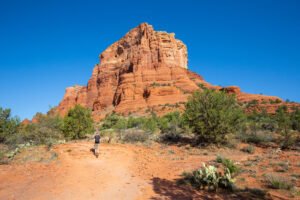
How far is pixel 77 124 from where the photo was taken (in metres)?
19.4

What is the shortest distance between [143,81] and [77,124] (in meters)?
41.7

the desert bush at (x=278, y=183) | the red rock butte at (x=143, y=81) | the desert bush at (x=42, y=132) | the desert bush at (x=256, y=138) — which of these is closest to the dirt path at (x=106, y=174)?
the desert bush at (x=278, y=183)

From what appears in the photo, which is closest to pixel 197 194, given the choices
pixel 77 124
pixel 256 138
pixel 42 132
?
pixel 256 138

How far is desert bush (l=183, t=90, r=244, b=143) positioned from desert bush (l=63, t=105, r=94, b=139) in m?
9.58

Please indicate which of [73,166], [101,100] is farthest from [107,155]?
[101,100]

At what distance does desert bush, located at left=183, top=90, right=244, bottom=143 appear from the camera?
15.0m

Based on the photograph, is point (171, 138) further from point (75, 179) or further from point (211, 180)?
point (75, 179)

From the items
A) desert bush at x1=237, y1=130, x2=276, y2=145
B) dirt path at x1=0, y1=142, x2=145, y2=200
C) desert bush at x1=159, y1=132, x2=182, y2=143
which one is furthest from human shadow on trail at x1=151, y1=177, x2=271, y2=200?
desert bush at x1=237, y1=130, x2=276, y2=145

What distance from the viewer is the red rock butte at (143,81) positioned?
5272 cm

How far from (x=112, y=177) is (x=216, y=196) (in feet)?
12.8

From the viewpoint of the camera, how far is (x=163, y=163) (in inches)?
415

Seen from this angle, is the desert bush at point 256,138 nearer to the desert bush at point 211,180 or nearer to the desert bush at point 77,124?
the desert bush at point 211,180

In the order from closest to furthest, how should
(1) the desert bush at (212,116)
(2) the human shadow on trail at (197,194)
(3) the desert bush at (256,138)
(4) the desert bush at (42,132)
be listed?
→ 1. (2) the human shadow on trail at (197,194)
2. (1) the desert bush at (212,116)
3. (4) the desert bush at (42,132)
4. (3) the desert bush at (256,138)

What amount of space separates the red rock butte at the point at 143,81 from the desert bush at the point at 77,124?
27372 mm
